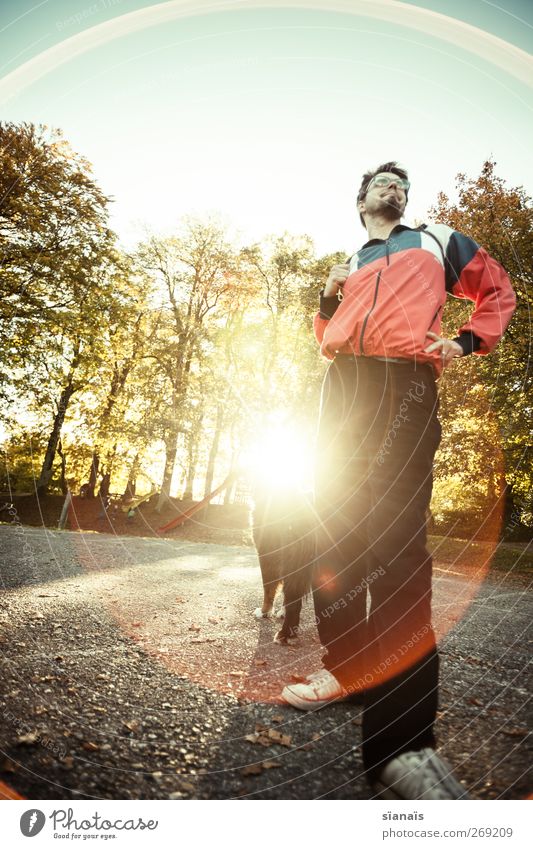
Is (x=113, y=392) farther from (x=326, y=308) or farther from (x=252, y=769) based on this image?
(x=252, y=769)

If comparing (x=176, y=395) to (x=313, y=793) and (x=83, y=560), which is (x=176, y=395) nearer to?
(x=83, y=560)

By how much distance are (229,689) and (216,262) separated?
988 cm

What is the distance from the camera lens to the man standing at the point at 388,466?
135 centimetres

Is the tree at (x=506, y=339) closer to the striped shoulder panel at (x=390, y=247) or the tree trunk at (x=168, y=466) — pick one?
the striped shoulder panel at (x=390, y=247)

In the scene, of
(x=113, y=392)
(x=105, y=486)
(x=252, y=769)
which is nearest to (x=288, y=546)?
(x=252, y=769)

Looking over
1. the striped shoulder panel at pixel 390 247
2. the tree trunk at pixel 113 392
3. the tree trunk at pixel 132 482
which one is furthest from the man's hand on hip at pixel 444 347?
the tree trunk at pixel 132 482

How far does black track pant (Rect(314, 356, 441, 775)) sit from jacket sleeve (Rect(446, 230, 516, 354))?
347 mm

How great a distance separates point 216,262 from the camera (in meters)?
10.4

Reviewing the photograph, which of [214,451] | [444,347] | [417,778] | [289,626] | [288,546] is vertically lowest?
[289,626]

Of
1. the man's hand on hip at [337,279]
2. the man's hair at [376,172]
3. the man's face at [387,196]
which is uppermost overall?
the man's hair at [376,172]

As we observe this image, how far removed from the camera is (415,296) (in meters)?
1.84

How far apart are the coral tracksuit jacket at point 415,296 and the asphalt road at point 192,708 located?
152 cm

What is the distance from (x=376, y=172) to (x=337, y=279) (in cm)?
68

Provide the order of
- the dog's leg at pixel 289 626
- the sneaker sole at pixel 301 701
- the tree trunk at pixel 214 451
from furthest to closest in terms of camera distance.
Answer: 1. the tree trunk at pixel 214 451
2. the dog's leg at pixel 289 626
3. the sneaker sole at pixel 301 701
